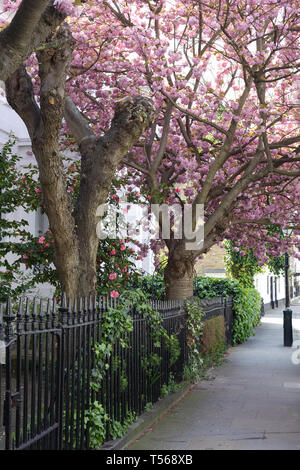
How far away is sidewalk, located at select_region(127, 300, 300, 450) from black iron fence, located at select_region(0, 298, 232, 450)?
1.76 ft

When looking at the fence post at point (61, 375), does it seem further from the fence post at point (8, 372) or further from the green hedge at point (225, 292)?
the green hedge at point (225, 292)

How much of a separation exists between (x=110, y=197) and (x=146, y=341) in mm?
4390

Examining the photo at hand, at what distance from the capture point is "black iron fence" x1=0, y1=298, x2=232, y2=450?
495 centimetres

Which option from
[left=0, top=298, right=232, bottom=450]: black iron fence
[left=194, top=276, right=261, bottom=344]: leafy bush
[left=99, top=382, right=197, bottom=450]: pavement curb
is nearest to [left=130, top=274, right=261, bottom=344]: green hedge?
[left=194, top=276, right=261, bottom=344]: leafy bush

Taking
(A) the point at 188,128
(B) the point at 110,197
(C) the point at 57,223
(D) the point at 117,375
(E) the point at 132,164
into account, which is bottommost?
(D) the point at 117,375

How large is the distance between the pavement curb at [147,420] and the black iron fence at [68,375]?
0.13 metres

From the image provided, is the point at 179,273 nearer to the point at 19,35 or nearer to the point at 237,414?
the point at 237,414

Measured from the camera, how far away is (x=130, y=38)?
1240 cm

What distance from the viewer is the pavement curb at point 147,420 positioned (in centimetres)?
703

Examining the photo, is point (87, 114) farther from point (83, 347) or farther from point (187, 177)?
point (83, 347)

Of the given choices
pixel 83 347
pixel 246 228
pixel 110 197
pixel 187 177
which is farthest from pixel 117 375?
pixel 246 228

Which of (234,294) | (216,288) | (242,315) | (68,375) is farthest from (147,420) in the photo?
(242,315)

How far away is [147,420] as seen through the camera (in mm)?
8297

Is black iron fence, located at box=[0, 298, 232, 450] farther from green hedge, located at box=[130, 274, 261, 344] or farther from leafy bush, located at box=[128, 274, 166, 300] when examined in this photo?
green hedge, located at box=[130, 274, 261, 344]
